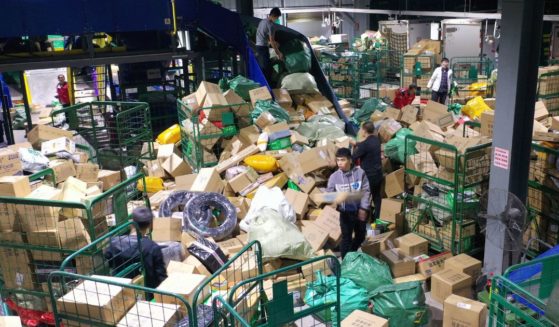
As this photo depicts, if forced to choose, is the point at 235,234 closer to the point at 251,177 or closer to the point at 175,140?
the point at 251,177

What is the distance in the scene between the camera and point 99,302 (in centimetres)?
382

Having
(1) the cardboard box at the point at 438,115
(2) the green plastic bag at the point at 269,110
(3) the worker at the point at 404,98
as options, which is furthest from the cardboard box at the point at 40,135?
(3) the worker at the point at 404,98

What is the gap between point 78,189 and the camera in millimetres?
5871

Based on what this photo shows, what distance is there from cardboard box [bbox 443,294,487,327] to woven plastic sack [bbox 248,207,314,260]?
159 cm

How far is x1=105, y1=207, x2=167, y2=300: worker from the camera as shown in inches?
187

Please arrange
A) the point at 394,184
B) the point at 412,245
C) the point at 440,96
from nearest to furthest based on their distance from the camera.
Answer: the point at 412,245, the point at 394,184, the point at 440,96

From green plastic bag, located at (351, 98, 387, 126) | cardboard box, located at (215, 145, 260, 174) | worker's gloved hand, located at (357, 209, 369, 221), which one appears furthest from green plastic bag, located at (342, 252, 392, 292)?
green plastic bag, located at (351, 98, 387, 126)

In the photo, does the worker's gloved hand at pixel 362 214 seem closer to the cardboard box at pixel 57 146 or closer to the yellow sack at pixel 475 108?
the cardboard box at pixel 57 146

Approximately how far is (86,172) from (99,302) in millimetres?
4113

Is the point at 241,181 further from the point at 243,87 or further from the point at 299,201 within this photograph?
the point at 243,87

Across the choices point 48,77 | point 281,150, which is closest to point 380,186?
point 281,150

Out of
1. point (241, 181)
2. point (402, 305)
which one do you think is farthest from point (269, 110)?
point (402, 305)

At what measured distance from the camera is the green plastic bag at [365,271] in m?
5.63

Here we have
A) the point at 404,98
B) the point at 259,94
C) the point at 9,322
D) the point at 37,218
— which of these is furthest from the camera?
the point at 404,98
